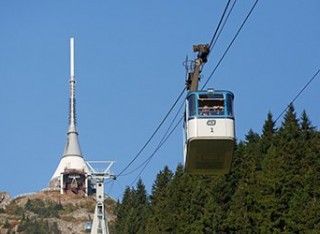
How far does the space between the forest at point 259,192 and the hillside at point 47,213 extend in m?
57.5

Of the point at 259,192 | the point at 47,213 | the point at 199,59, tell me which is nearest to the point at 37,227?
the point at 47,213

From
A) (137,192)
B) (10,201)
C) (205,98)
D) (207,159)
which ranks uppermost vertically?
(10,201)

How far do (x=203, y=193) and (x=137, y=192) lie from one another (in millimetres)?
29662

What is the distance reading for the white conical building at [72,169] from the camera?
14125cm

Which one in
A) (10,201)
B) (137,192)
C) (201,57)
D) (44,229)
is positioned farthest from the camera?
(10,201)

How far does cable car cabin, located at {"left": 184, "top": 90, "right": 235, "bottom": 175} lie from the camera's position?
84.3 feet

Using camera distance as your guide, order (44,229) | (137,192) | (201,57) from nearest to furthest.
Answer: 1. (201,57)
2. (137,192)
3. (44,229)

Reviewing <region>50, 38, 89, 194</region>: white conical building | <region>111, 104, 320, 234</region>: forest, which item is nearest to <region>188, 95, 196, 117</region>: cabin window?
<region>111, 104, 320, 234</region>: forest

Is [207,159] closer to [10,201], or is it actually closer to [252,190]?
[252,190]

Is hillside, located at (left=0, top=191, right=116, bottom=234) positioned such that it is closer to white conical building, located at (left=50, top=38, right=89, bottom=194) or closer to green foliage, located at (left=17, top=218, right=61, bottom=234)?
green foliage, located at (left=17, top=218, right=61, bottom=234)

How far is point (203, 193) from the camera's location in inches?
2212

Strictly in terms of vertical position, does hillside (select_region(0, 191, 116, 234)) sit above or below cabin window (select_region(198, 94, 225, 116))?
above

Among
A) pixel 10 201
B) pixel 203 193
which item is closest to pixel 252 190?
pixel 203 193

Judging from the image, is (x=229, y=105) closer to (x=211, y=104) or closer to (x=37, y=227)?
(x=211, y=104)
